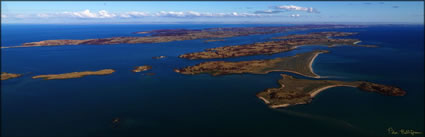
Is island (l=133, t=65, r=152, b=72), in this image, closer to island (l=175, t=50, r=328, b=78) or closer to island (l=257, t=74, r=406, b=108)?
island (l=175, t=50, r=328, b=78)

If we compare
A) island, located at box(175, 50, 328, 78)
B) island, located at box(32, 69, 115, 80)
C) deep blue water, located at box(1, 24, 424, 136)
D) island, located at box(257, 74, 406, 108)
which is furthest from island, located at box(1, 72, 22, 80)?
island, located at box(257, 74, 406, 108)

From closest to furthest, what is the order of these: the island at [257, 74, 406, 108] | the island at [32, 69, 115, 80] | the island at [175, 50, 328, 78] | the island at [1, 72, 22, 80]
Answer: the island at [257, 74, 406, 108], the island at [1, 72, 22, 80], the island at [32, 69, 115, 80], the island at [175, 50, 328, 78]

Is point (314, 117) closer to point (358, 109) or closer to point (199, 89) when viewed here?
point (358, 109)

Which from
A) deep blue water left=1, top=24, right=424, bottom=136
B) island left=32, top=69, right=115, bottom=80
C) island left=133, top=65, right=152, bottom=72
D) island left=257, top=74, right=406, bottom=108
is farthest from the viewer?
island left=133, top=65, right=152, bottom=72

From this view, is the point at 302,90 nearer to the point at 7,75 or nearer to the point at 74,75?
the point at 74,75

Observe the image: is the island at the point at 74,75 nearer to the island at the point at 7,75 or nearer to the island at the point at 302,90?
the island at the point at 7,75

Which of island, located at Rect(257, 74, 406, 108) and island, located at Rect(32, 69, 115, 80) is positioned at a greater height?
island, located at Rect(32, 69, 115, 80)

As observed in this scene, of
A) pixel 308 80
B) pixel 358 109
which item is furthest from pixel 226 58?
pixel 358 109

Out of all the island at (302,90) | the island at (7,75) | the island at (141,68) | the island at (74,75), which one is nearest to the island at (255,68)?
the island at (302,90)
